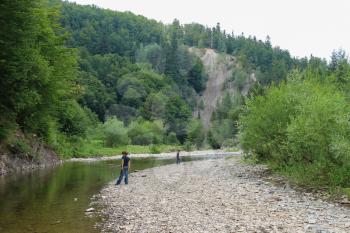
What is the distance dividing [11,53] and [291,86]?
2268 cm

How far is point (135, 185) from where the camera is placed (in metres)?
30.7

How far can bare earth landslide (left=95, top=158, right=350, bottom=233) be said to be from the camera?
15.8 meters

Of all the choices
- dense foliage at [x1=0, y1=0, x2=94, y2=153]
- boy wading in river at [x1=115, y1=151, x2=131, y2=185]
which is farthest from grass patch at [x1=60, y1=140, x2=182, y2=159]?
boy wading in river at [x1=115, y1=151, x2=131, y2=185]

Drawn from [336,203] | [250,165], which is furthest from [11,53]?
[250,165]

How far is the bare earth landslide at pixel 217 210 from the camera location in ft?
52.0

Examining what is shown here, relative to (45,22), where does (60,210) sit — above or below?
below

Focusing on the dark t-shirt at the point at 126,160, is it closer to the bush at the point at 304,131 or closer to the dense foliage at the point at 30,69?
the dense foliage at the point at 30,69

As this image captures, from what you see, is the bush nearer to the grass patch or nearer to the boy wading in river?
the boy wading in river

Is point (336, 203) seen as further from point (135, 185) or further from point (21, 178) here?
point (21, 178)

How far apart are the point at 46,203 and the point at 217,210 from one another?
30.9 ft

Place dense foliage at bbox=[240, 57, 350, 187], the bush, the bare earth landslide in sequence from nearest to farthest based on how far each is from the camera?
1. the bare earth landslide
2. the bush
3. dense foliage at bbox=[240, 57, 350, 187]

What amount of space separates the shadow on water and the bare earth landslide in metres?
1.27

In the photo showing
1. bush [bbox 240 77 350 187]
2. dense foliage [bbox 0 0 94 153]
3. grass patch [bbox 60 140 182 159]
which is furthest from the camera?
grass patch [bbox 60 140 182 159]

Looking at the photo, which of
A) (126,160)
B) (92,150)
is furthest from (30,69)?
(92,150)
